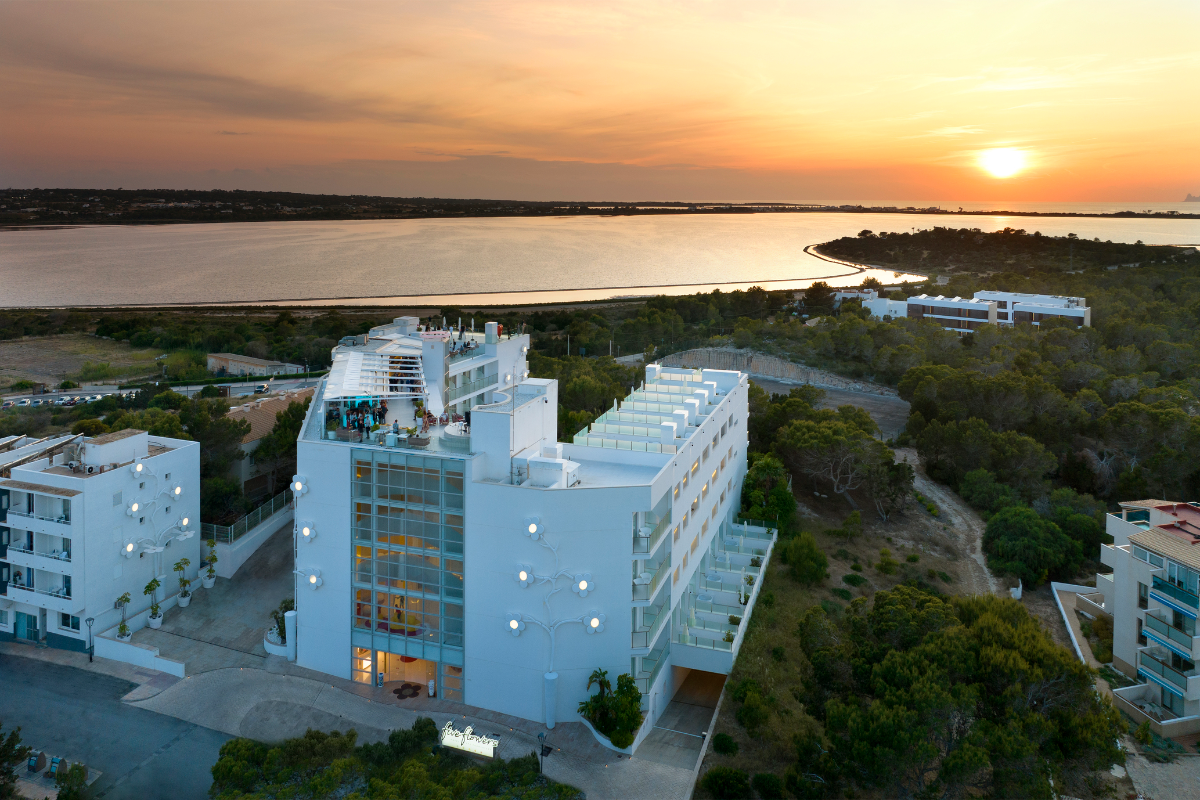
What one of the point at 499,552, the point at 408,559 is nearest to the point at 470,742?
Answer: the point at 499,552

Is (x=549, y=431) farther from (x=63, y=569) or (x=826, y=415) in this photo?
(x=826, y=415)

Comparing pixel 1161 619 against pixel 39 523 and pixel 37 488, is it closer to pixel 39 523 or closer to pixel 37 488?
pixel 39 523

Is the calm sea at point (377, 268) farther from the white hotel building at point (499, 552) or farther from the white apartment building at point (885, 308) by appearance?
the white hotel building at point (499, 552)

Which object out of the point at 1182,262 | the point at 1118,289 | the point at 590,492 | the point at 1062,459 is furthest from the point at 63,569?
the point at 1182,262

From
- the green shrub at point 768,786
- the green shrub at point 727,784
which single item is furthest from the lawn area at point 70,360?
the green shrub at point 768,786

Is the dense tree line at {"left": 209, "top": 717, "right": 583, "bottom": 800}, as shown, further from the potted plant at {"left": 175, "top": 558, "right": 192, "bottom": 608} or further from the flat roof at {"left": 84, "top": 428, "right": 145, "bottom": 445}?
the flat roof at {"left": 84, "top": 428, "right": 145, "bottom": 445}

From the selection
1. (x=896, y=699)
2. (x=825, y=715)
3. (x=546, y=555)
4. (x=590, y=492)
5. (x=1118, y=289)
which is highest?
(x=1118, y=289)
